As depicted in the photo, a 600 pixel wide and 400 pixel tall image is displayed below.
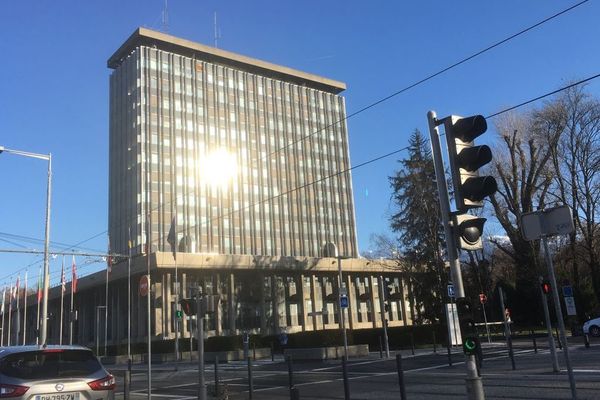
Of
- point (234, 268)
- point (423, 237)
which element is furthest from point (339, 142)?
point (423, 237)

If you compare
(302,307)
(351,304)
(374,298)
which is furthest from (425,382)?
(374,298)

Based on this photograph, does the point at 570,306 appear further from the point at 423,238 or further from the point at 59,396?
the point at 423,238

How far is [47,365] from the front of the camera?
7852 mm

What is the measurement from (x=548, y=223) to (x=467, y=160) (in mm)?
2026

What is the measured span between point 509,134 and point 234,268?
36295mm

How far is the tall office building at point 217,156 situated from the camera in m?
89.8

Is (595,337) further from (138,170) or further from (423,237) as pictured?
(138,170)

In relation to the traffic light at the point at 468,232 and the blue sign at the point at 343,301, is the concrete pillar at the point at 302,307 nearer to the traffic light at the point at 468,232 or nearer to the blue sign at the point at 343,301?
the blue sign at the point at 343,301

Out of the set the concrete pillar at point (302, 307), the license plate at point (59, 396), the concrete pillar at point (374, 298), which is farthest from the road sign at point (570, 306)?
the concrete pillar at point (374, 298)

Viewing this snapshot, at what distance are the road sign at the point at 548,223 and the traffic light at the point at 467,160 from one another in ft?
4.79

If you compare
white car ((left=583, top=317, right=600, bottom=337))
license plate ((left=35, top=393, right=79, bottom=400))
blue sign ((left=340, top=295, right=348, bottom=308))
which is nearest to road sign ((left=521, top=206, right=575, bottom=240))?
license plate ((left=35, top=393, right=79, bottom=400))

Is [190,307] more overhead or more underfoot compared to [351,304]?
more underfoot

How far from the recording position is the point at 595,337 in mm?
31344

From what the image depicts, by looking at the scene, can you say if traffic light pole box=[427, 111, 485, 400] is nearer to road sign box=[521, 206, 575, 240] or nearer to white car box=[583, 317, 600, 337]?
road sign box=[521, 206, 575, 240]
